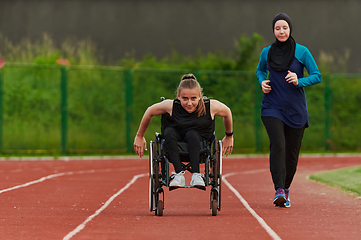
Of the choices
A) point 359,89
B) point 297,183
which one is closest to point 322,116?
point 359,89

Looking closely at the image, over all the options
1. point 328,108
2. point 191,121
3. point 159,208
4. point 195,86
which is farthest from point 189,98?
point 328,108

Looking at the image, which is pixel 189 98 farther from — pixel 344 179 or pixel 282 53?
pixel 344 179

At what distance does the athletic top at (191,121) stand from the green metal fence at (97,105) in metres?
15.4

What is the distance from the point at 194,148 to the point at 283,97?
1.69 metres

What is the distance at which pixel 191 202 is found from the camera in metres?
9.79

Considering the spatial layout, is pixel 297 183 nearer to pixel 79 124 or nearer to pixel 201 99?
pixel 201 99

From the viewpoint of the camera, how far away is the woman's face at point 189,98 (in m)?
8.14

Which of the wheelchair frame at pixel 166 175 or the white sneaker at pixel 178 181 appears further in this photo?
the wheelchair frame at pixel 166 175

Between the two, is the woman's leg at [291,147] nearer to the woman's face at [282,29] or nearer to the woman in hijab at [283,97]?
the woman in hijab at [283,97]

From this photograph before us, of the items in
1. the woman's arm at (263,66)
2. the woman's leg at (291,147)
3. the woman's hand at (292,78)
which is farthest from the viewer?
the woman's arm at (263,66)

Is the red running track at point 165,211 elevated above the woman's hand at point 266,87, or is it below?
below

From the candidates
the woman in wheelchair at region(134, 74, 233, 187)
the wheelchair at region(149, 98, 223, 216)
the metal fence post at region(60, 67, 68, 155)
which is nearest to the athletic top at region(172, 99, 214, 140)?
the woman in wheelchair at region(134, 74, 233, 187)

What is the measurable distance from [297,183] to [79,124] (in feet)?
39.5

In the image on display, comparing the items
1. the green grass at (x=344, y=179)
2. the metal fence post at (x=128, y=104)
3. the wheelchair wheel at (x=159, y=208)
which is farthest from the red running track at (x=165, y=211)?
the metal fence post at (x=128, y=104)
